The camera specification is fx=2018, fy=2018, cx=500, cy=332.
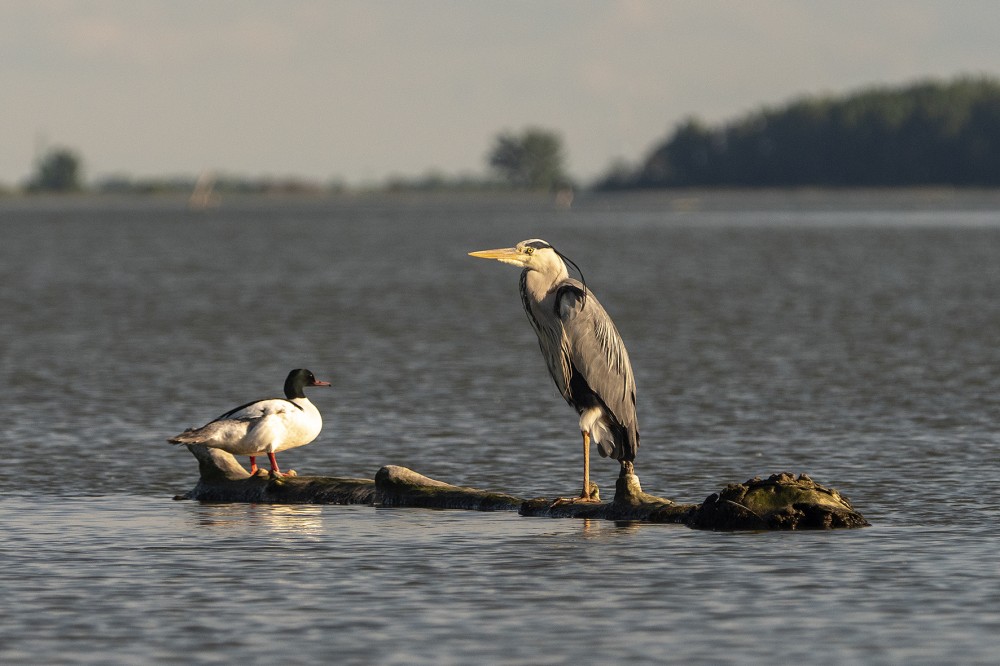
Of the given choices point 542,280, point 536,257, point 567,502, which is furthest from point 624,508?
point 536,257

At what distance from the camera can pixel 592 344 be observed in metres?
16.2

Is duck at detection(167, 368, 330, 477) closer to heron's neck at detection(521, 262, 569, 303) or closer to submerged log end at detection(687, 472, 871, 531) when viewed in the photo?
heron's neck at detection(521, 262, 569, 303)

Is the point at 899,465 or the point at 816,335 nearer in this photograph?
the point at 899,465

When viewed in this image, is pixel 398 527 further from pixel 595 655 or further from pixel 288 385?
pixel 595 655

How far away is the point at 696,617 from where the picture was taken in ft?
40.1

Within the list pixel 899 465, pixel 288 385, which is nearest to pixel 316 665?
pixel 288 385

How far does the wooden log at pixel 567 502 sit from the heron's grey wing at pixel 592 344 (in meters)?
0.79

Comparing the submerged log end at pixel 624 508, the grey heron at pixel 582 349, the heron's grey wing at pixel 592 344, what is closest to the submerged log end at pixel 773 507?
the submerged log end at pixel 624 508

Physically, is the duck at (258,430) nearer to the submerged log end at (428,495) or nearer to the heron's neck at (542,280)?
the submerged log end at (428,495)

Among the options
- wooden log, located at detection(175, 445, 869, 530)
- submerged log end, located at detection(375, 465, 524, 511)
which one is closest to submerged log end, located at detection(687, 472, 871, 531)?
wooden log, located at detection(175, 445, 869, 530)

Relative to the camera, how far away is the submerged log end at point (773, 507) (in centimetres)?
1522

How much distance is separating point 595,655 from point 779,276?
60334 mm

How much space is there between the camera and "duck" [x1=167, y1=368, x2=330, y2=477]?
1725 centimetres

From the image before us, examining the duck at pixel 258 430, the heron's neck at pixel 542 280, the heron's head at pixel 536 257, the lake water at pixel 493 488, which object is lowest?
the lake water at pixel 493 488
